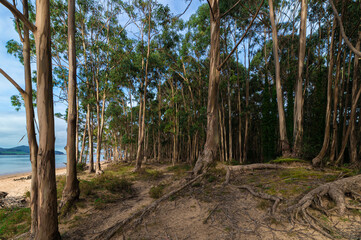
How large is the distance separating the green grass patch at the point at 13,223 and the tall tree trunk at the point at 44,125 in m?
2.54

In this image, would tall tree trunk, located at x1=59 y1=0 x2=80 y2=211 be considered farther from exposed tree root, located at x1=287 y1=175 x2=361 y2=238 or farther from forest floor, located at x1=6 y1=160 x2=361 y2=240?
exposed tree root, located at x1=287 y1=175 x2=361 y2=238

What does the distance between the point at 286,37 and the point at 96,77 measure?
19.7 m

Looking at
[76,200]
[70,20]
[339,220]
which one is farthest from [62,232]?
[70,20]

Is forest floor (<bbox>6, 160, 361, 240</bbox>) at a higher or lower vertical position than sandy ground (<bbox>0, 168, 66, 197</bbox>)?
higher

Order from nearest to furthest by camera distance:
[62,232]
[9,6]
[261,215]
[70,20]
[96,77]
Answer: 1. [9,6]
2. [261,215]
3. [62,232]
4. [70,20]
5. [96,77]

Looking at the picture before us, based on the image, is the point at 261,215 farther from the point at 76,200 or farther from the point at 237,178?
the point at 76,200

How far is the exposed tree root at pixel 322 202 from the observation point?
116 inches

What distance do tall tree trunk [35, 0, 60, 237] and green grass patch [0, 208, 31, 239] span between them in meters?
2.54

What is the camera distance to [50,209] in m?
3.30

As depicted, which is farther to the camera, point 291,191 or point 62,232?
point 291,191

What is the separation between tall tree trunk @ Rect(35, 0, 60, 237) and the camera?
10.3 feet

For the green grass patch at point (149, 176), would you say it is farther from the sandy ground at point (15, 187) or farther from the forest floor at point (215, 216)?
the sandy ground at point (15, 187)

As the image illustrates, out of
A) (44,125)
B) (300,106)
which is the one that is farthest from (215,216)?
(300,106)

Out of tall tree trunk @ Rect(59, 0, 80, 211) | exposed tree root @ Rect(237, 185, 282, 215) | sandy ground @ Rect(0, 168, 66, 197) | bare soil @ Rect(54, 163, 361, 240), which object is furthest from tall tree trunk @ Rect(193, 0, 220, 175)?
sandy ground @ Rect(0, 168, 66, 197)
